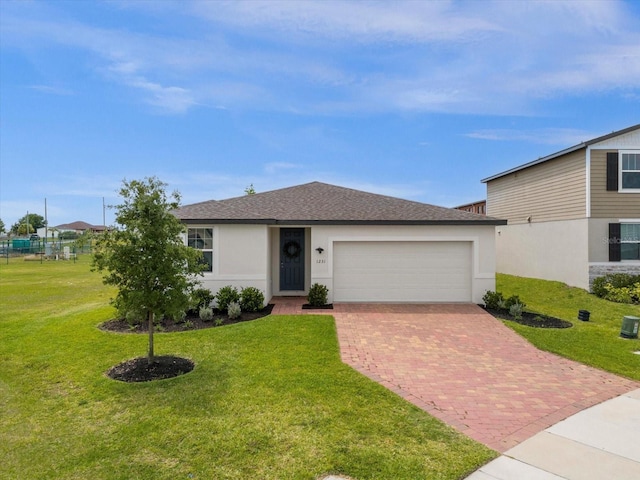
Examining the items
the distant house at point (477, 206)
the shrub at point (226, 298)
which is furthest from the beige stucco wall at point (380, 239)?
the distant house at point (477, 206)

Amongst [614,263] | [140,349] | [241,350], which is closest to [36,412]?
[140,349]

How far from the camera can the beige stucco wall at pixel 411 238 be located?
40.1ft

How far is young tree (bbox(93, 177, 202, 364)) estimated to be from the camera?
628cm

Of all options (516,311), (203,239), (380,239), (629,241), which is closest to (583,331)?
(516,311)

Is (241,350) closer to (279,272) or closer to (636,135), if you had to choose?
(279,272)

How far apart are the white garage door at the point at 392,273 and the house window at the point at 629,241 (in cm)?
768

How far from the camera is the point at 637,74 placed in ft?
48.1

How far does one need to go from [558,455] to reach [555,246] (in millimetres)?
15105

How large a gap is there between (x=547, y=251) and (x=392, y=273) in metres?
9.29

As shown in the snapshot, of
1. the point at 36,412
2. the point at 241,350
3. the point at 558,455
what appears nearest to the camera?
the point at 558,455

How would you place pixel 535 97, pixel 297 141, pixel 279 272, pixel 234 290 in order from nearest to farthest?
pixel 234 290, pixel 279 272, pixel 535 97, pixel 297 141

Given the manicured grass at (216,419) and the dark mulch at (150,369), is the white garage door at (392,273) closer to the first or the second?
the manicured grass at (216,419)

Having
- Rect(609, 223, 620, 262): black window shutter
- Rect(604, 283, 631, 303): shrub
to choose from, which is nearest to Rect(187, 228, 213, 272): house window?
Rect(604, 283, 631, 303): shrub

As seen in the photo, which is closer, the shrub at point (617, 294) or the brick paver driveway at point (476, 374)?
the brick paver driveway at point (476, 374)
